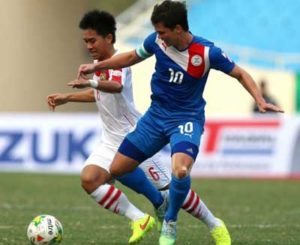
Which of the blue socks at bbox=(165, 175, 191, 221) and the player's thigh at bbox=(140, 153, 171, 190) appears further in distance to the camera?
the player's thigh at bbox=(140, 153, 171, 190)

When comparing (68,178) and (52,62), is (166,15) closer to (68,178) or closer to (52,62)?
(68,178)

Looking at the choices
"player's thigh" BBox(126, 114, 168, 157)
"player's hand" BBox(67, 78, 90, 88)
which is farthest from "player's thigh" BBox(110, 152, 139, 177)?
"player's hand" BBox(67, 78, 90, 88)

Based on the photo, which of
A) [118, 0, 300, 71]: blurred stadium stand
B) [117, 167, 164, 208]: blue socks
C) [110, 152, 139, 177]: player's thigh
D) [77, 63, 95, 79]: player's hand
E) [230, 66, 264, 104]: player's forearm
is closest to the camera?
[230, 66, 264, 104]: player's forearm

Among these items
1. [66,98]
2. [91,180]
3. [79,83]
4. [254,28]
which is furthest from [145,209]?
[254,28]

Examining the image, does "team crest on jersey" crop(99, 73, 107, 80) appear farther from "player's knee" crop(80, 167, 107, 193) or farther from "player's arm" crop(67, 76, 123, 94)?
"player's knee" crop(80, 167, 107, 193)

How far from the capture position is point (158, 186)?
10.9 meters

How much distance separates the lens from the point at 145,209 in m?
14.6

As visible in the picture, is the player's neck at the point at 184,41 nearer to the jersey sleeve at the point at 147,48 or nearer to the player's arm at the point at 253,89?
the jersey sleeve at the point at 147,48

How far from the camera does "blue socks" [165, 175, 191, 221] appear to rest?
932 centimetres

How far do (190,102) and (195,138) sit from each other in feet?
1.23

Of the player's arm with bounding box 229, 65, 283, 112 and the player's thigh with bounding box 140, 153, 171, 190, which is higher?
the player's arm with bounding box 229, 65, 283, 112

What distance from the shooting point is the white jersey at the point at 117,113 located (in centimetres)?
1059

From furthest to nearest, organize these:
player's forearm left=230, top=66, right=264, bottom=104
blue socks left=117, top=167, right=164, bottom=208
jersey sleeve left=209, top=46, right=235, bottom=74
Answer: blue socks left=117, top=167, right=164, bottom=208
jersey sleeve left=209, top=46, right=235, bottom=74
player's forearm left=230, top=66, right=264, bottom=104

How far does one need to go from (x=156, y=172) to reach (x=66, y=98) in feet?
4.55
